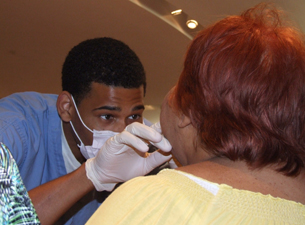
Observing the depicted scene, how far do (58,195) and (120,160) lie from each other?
303 millimetres

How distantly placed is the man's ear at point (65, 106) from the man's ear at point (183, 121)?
33.0 inches

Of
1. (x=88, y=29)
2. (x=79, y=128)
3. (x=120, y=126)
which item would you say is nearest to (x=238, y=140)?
(x=120, y=126)

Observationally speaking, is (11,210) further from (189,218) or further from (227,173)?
(227,173)

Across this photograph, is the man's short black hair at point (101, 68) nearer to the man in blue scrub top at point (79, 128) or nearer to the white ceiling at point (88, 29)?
the man in blue scrub top at point (79, 128)

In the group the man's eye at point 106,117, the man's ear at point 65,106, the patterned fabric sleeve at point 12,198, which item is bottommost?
the man's eye at point 106,117

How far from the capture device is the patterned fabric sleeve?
0.37 metres

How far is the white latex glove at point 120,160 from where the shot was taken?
113 centimetres

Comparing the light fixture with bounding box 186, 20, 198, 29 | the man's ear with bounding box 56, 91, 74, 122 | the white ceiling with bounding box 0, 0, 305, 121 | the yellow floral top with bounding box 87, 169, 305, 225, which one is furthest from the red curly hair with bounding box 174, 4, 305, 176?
the light fixture with bounding box 186, 20, 198, 29

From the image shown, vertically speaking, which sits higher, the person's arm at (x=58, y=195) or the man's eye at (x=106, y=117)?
the man's eye at (x=106, y=117)

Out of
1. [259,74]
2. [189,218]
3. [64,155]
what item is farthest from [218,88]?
[64,155]

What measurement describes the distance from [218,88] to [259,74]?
0.31 feet

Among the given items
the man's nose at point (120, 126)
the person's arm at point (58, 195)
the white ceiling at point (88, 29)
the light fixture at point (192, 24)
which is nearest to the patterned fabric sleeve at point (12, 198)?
the person's arm at point (58, 195)

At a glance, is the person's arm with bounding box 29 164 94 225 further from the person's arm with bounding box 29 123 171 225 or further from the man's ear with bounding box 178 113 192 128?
the man's ear with bounding box 178 113 192 128

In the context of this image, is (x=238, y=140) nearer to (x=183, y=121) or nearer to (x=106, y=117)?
(x=183, y=121)
